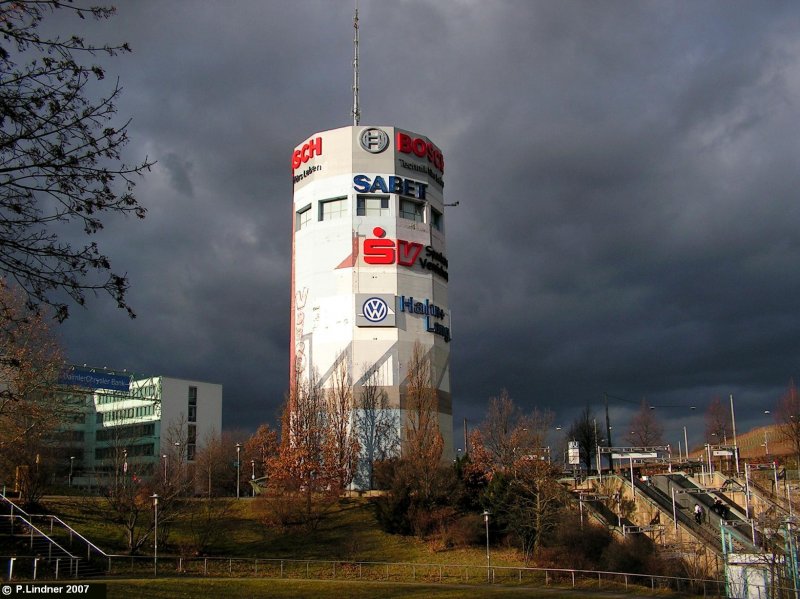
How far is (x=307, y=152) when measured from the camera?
77562 millimetres

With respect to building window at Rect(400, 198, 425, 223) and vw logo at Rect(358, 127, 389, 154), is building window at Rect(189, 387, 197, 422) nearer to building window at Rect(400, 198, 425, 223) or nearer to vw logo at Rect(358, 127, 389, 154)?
building window at Rect(400, 198, 425, 223)

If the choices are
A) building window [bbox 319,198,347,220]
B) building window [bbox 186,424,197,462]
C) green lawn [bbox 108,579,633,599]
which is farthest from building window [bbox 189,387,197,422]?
green lawn [bbox 108,579,633,599]

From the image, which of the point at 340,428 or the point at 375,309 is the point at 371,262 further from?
the point at 340,428

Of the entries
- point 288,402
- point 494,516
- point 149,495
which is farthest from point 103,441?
point 494,516

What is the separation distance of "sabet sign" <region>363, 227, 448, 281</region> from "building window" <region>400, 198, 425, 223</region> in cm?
284

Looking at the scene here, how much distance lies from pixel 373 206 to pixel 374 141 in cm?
631

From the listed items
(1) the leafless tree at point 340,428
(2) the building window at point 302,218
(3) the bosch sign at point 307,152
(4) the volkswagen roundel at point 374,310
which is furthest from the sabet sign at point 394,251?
(3) the bosch sign at point 307,152

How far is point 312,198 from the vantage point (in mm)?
75625

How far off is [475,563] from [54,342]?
95.5ft

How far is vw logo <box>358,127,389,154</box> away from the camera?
246 ft

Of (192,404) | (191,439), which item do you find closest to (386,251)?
(191,439)

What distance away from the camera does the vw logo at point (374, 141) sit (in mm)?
75062

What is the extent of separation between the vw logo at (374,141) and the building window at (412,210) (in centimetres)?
522

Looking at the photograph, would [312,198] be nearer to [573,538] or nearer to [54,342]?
[54,342]
